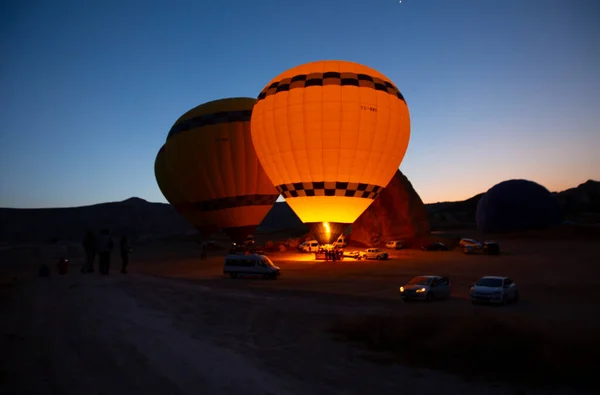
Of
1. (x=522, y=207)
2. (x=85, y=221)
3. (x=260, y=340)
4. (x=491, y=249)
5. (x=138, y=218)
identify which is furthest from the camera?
(x=138, y=218)

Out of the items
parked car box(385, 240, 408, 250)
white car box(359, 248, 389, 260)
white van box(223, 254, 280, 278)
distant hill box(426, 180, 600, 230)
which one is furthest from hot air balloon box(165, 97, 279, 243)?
distant hill box(426, 180, 600, 230)

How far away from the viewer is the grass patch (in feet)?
31.2

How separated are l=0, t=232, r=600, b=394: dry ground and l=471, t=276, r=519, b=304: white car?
499 millimetres

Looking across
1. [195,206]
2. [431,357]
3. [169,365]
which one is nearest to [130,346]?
[169,365]

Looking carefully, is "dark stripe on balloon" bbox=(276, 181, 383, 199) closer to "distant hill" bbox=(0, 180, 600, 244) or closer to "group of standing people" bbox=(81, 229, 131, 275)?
"group of standing people" bbox=(81, 229, 131, 275)

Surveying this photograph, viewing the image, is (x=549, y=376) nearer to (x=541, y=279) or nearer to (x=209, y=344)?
(x=209, y=344)

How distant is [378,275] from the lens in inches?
1155

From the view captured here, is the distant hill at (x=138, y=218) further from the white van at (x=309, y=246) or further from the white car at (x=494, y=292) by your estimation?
the white car at (x=494, y=292)

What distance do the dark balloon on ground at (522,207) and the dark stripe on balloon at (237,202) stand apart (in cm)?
3537

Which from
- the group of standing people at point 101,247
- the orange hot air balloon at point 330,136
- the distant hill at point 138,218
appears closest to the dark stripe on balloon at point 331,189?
the orange hot air balloon at point 330,136

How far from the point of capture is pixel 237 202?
153 feet

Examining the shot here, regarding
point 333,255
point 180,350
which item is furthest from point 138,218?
point 180,350

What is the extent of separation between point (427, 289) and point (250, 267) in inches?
484

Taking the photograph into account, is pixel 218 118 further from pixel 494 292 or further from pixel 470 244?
pixel 494 292
